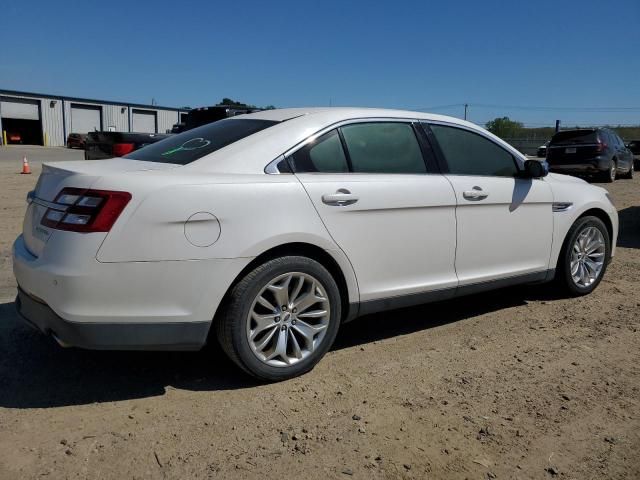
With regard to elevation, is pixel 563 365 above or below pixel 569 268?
below

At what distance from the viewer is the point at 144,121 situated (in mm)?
64188

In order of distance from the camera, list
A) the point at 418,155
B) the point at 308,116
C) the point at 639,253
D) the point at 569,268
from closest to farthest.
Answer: the point at 308,116 → the point at 418,155 → the point at 569,268 → the point at 639,253

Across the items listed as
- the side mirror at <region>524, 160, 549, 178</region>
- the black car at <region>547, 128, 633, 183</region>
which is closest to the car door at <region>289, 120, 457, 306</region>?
the side mirror at <region>524, 160, 549, 178</region>

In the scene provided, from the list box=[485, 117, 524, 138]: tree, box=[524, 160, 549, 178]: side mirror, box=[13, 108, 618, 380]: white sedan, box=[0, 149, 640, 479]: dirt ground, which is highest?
box=[485, 117, 524, 138]: tree

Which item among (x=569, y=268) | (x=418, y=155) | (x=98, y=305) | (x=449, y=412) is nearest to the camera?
(x=98, y=305)

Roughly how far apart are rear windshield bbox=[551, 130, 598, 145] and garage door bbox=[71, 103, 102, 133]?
51.4 metres

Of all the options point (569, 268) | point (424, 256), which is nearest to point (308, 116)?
point (424, 256)

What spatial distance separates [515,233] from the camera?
4.44 meters

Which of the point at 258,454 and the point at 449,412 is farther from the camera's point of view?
the point at 449,412

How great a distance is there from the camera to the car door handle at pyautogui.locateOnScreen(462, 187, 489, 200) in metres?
4.09

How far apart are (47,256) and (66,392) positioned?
82cm

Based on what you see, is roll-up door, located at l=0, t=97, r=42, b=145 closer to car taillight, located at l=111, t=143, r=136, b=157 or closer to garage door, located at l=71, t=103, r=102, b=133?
garage door, located at l=71, t=103, r=102, b=133

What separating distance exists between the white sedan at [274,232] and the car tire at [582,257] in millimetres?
492

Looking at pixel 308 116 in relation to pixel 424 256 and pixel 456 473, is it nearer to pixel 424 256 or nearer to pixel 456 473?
pixel 424 256
